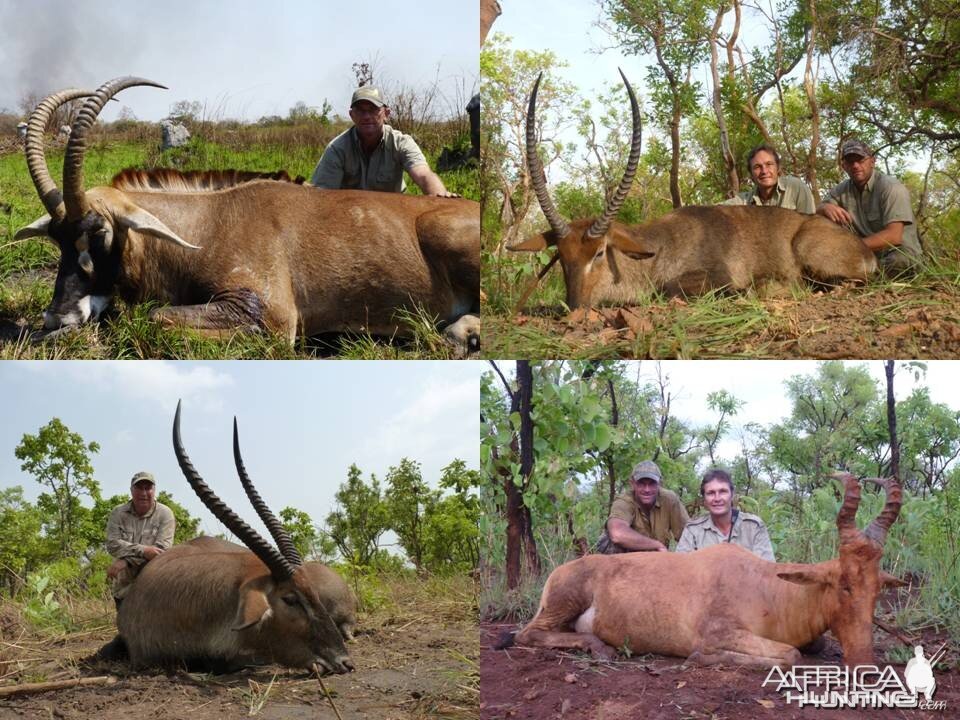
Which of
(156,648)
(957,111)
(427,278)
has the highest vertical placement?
(957,111)

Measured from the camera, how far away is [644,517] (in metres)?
6.20

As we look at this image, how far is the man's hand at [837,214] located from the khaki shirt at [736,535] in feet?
9.05

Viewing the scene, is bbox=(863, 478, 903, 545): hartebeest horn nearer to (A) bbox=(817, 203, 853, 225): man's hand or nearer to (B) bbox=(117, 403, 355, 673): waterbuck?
(B) bbox=(117, 403, 355, 673): waterbuck

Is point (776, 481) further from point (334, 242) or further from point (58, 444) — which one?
point (58, 444)

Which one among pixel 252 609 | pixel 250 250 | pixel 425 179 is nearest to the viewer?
pixel 252 609

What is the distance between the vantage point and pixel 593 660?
15.6 feet

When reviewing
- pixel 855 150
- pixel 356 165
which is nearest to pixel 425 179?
pixel 356 165

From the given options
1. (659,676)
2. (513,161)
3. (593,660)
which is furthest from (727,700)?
(513,161)

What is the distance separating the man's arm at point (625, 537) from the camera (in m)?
5.93

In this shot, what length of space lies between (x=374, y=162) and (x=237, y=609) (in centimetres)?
407

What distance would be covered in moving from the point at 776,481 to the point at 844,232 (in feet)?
6.58

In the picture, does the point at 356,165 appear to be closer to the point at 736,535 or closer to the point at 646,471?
the point at 646,471

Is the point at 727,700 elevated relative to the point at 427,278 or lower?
lower

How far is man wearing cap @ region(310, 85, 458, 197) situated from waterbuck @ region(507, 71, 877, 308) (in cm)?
134
